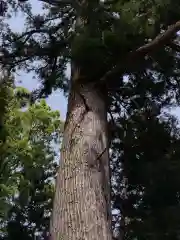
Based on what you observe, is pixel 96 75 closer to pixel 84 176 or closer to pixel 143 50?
pixel 143 50

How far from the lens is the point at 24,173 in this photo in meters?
6.35

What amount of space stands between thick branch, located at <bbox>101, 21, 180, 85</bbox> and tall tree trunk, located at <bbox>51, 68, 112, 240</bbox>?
27 centimetres

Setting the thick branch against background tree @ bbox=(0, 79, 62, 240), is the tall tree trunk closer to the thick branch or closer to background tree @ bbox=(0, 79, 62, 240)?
the thick branch

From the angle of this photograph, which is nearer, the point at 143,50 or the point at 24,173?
the point at 143,50

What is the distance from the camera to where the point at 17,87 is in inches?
245

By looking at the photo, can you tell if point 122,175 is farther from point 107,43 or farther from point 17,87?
point 17,87

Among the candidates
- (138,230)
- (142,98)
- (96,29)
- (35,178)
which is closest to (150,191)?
(138,230)

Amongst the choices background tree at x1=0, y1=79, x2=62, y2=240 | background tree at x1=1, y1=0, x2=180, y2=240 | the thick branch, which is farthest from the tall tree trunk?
background tree at x1=0, y1=79, x2=62, y2=240

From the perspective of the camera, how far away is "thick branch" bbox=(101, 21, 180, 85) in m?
3.49

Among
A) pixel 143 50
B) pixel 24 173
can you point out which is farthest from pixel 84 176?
pixel 24 173

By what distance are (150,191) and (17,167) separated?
8.66 feet

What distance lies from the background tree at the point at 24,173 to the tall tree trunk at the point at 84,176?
2215 mm

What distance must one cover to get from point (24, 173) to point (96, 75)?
2843mm

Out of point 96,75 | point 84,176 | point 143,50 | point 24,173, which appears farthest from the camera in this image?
point 24,173
